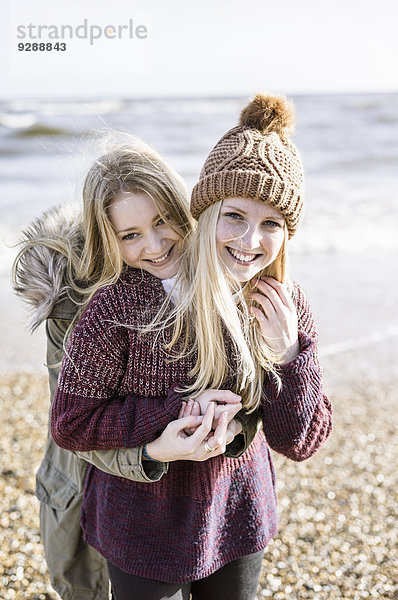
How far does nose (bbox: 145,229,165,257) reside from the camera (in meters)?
2.28

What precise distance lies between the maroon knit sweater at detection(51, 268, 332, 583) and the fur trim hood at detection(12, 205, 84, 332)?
0.27 meters

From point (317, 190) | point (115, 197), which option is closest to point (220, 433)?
point (115, 197)

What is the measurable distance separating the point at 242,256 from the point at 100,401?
0.66 m

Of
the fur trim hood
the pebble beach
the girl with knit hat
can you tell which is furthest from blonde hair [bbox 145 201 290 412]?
the pebble beach

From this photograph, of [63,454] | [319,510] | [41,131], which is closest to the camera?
[63,454]

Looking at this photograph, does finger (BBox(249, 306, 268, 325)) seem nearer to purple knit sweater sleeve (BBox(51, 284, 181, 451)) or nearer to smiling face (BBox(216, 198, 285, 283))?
smiling face (BBox(216, 198, 285, 283))

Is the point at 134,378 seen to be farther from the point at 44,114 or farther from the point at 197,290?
the point at 44,114

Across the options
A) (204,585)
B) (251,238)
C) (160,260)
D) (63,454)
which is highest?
(251,238)

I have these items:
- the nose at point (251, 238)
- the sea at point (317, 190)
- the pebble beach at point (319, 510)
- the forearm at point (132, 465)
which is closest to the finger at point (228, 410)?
the forearm at point (132, 465)

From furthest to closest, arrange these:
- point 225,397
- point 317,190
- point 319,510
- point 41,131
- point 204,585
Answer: point 41,131 < point 317,190 < point 319,510 < point 204,585 < point 225,397

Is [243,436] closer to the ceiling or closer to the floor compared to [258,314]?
closer to the floor

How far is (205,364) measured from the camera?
2156mm

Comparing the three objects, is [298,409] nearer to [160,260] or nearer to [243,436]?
[243,436]

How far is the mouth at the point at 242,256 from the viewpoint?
2.14 m
